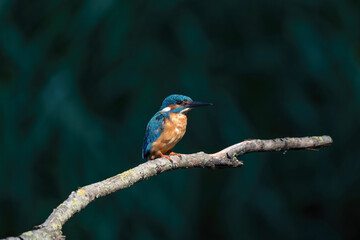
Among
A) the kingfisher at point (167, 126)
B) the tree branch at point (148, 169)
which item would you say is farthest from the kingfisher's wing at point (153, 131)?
the tree branch at point (148, 169)

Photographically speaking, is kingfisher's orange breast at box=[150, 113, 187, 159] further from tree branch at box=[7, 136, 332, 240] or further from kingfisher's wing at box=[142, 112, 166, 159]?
tree branch at box=[7, 136, 332, 240]

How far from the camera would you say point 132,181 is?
1.84 metres

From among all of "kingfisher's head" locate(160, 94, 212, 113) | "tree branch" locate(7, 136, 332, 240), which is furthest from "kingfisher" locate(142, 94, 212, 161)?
"tree branch" locate(7, 136, 332, 240)

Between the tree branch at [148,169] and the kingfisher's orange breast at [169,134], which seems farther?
the kingfisher's orange breast at [169,134]

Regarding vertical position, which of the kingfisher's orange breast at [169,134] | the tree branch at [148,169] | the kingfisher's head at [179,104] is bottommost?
the tree branch at [148,169]

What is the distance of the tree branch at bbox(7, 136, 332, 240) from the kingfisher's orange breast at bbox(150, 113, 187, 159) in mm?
326

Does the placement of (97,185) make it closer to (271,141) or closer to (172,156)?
(172,156)

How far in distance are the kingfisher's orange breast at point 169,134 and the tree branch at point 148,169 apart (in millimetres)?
326

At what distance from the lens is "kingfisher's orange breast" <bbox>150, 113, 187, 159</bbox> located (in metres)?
2.53

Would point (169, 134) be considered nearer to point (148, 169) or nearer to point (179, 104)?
point (179, 104)

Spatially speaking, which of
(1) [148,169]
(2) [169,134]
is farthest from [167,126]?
(1) [148,169]

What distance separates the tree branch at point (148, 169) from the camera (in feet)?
4.59

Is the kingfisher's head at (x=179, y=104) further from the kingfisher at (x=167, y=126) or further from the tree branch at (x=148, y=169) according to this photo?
the tree branch at (x=148, y=169)

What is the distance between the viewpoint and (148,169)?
2002mm
